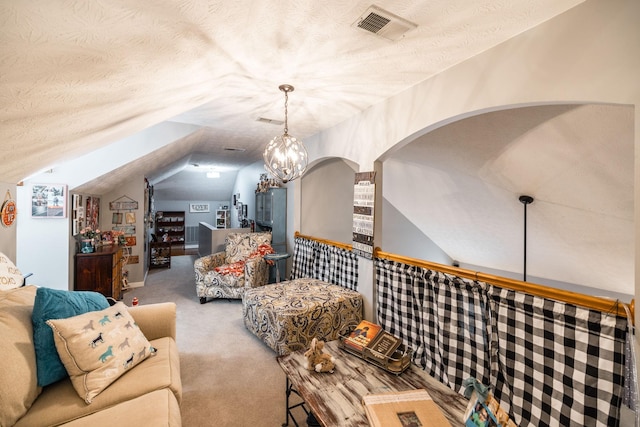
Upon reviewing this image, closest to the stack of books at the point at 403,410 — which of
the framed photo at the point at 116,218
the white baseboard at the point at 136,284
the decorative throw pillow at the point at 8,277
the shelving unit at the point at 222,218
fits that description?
the decorative throw pillow at the point at 8,277

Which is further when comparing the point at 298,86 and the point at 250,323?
the point at 250,323

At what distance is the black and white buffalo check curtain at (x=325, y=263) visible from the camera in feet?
10.2

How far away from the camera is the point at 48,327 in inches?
58.6

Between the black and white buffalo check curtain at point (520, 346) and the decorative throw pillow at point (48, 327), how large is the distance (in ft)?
7.44

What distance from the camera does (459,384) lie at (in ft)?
6.32

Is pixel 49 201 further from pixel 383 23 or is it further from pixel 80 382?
pixel 383 23

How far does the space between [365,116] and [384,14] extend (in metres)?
1.52

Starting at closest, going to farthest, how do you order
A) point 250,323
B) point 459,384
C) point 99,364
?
point 99,364 → point 459,384 → point 250,323

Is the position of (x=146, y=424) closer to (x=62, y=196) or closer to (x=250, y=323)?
(x=250, y=323)

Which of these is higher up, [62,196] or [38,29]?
[38,29]

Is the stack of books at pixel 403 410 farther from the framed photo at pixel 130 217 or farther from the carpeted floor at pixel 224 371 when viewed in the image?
the framed photo at pixel 130 217

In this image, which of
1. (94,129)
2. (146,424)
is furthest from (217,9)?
(146,424)

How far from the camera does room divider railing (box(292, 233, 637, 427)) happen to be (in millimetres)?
1279

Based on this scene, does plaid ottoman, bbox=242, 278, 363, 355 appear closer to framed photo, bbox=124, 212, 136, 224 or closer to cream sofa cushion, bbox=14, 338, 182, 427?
cream sofa cushion, bbox=14, 338, 182, 427
